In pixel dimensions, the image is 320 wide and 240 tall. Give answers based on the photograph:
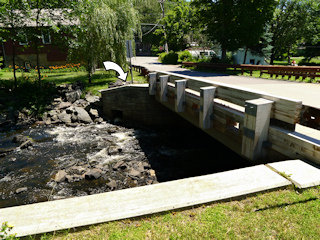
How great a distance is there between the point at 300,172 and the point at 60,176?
6969 mm

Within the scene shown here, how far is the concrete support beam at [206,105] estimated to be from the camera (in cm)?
653

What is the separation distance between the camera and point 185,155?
9914mm

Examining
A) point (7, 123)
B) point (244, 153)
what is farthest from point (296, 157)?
point (7, 123)

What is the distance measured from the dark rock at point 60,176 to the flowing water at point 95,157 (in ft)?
0.44

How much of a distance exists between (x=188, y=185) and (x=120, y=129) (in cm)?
1020

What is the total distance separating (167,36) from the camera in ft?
117

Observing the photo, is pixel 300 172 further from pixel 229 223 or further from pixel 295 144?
pixel 229 223

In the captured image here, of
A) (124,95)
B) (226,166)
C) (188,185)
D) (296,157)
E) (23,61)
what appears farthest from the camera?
(23,61)

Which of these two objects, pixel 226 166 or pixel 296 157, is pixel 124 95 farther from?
pixel 296 157

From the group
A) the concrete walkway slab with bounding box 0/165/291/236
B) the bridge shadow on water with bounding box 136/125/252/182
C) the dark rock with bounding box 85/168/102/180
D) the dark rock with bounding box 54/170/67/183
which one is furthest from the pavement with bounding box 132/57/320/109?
the dark rock with bounding box 54/170/67/183

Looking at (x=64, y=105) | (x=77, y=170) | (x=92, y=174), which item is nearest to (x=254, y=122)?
(x=92, y=174)

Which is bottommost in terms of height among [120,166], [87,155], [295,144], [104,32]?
[87,155]

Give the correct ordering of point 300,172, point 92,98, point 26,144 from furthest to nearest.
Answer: point 92,98
point 26,144
point 300,172

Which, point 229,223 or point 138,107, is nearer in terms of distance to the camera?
point 229,223
